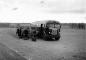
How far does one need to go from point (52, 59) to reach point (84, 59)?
2.02 metres

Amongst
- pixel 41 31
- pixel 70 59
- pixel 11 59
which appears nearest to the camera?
pixel 11 59

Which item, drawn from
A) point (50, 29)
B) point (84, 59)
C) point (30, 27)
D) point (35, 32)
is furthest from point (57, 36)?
point (84, 59)

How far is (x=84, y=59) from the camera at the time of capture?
34.4 ft

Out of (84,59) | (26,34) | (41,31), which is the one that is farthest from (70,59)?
(26,34)

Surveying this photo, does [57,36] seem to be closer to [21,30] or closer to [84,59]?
[21,30]

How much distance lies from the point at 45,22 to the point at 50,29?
1.51 meters

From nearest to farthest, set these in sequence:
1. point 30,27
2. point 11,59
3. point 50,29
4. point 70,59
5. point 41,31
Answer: point 11,59
point 70,59
point 50,29
point 41,31
point 30,27

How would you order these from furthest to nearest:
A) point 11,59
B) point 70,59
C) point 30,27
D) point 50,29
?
point 30,27, point 50,29, point 70,59, point 11,59

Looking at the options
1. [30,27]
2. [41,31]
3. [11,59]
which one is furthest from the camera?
[30,27]

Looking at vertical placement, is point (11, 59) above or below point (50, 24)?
below

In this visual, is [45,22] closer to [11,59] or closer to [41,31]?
[41,31]

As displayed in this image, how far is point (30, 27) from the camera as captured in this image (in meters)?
27.6

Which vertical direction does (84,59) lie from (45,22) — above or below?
below

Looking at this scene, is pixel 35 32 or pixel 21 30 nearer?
pixel 35 32
